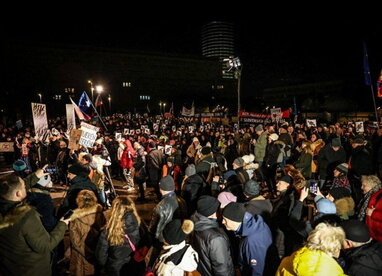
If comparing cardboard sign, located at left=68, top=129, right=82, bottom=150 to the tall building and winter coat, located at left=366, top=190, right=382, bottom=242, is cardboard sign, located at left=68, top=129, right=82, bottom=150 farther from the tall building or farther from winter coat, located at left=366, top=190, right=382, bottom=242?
the tall building

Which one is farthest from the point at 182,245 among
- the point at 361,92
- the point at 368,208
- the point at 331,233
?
the point at 361,92

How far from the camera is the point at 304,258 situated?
2.29m

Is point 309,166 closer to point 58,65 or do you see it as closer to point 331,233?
point 331,233

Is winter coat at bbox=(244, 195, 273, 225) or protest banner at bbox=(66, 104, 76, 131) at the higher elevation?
protest banner at bbox=(66, 104, 76, 131)

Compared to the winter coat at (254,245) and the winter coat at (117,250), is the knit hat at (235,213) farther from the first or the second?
the winter coat at (117,250)

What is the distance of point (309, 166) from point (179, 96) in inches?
2796

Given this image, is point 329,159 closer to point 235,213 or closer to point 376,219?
point 376,219

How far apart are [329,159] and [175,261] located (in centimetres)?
611

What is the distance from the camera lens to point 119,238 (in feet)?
10.9

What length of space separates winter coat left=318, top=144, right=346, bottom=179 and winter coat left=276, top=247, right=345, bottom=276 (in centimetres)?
574

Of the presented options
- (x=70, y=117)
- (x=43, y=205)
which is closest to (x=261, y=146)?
(x=43, y=205)

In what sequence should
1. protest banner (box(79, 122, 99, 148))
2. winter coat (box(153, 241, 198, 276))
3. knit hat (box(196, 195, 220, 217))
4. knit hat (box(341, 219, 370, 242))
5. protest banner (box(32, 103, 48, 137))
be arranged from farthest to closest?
1. protest banner (box(32, 103, 48, 137))
2. protest banner (box(79, 122, 99, 148))
3. knit hat (box(196, 195, 220, 217))
4. knit hat (box(341, 219, 370, 242))
5. winter coat (box(153, 241, 198, 276))

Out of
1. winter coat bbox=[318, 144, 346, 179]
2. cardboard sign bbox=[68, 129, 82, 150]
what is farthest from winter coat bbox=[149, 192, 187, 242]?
cardboard sign bbox=[68, 129, 82, 150]

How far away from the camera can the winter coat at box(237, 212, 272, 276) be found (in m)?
3.15
